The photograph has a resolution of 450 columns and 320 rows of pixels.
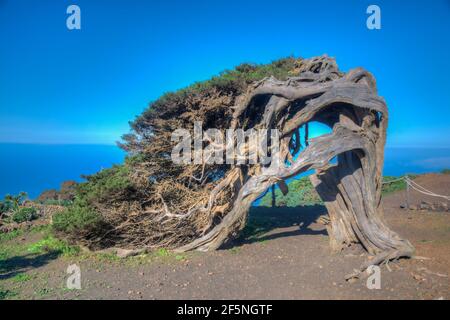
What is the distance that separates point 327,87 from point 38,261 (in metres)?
8.44

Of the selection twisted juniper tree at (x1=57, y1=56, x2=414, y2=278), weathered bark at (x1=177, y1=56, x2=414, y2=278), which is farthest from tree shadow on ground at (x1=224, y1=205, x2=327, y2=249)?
weathered bark at (x1=177, y1=56, x2=414, y2=278)

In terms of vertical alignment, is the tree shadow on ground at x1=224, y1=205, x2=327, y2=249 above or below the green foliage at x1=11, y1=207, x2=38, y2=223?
below

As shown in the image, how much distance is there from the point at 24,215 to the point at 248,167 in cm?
959

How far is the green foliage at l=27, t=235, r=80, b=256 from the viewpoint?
27.9 feet

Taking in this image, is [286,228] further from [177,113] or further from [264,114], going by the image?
[177,113]

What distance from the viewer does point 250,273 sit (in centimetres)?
666

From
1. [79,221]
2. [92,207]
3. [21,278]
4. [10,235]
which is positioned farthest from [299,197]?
[21,278]

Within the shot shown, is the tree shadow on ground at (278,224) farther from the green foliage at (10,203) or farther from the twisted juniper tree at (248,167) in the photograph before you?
the green foliage at (10,203)

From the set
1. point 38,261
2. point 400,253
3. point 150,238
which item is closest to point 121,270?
point 150,238

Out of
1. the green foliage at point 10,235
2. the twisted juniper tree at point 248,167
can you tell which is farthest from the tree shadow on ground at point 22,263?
Result: the green foliage at point 10,235

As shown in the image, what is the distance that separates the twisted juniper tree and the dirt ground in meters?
0.58

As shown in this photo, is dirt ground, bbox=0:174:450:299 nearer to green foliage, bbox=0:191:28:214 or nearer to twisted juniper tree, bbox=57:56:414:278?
twisted juniper tree, bbox=57:56:414:278

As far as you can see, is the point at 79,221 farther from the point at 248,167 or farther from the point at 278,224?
the point at 278,224

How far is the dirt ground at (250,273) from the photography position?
563 centimetres
